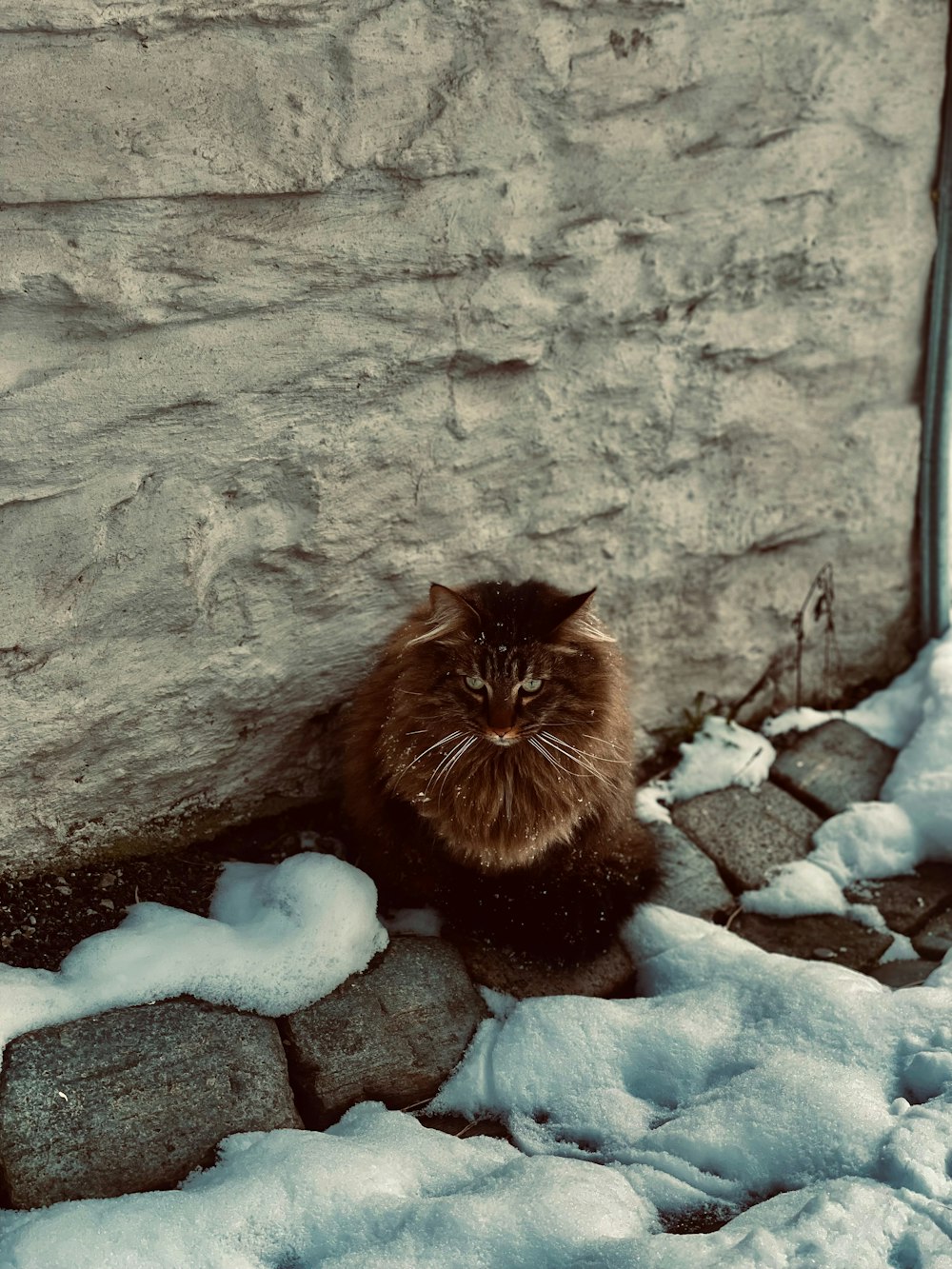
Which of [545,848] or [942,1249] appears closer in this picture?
[942,1249]

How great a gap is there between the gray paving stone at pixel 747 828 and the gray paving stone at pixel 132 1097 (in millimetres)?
1618

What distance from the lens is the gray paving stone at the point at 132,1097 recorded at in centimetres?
278

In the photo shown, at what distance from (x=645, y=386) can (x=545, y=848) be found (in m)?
1.49

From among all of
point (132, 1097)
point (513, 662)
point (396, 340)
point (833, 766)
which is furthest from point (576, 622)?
point (833, 766)

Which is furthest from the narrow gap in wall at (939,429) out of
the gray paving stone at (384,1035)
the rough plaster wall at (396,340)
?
the gray paving stone at (384,1035)

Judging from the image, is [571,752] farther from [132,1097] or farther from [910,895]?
[910,895]

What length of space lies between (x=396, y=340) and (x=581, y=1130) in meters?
2.10

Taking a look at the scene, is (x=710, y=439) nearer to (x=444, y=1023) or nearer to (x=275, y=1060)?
(x=444, y=1023)

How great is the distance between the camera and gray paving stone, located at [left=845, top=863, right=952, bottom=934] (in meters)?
3.90

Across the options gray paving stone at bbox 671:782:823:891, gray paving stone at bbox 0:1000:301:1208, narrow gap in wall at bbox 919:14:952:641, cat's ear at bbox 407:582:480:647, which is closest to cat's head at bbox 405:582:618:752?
cat's ear at bbox 407:582:480:647

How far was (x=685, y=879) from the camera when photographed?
3.93 metres

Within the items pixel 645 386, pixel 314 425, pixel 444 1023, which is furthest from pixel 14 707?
pixel 645 386

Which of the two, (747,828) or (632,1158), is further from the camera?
(747,828)

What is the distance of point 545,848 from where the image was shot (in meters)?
3.39
